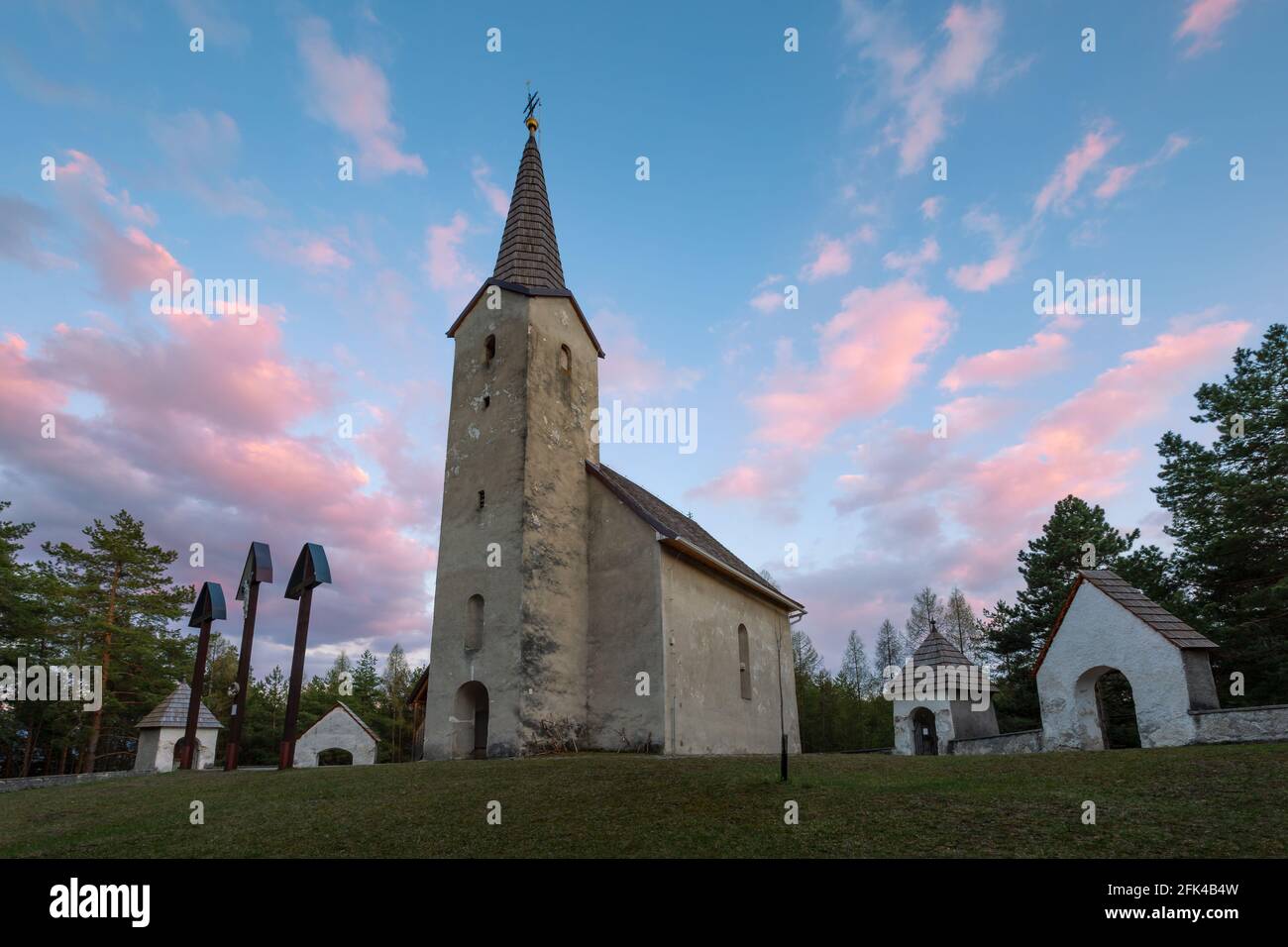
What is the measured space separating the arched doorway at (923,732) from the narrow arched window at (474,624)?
1267 centimetres

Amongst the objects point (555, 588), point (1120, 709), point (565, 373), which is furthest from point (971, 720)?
point (565, 373)

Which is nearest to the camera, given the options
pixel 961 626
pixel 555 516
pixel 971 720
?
pixel 555 516

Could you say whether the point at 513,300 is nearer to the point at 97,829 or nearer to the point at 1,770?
the point at 97,829

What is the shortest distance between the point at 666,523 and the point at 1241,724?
13.4 metres

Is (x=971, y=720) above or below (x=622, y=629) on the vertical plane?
below

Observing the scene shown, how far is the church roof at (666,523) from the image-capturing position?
1791 cm

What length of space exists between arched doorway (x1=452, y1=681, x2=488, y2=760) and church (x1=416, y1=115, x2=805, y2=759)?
0.12ft

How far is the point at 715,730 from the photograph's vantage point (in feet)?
60.0

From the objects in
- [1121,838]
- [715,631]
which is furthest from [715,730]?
[1121,838]

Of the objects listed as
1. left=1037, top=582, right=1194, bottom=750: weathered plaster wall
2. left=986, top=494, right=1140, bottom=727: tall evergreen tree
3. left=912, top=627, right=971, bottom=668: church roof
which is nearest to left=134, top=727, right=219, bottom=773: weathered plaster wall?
left=912, top=627, right=971, bottom=668: church roof

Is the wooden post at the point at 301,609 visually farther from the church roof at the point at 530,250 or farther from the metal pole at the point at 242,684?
the church roof at the point at 530,250

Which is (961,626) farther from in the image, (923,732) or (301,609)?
(301,609)

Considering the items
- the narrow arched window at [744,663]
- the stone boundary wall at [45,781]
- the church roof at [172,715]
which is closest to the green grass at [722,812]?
the stone boundary wall at [45,781]

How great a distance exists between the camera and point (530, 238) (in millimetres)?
22516
